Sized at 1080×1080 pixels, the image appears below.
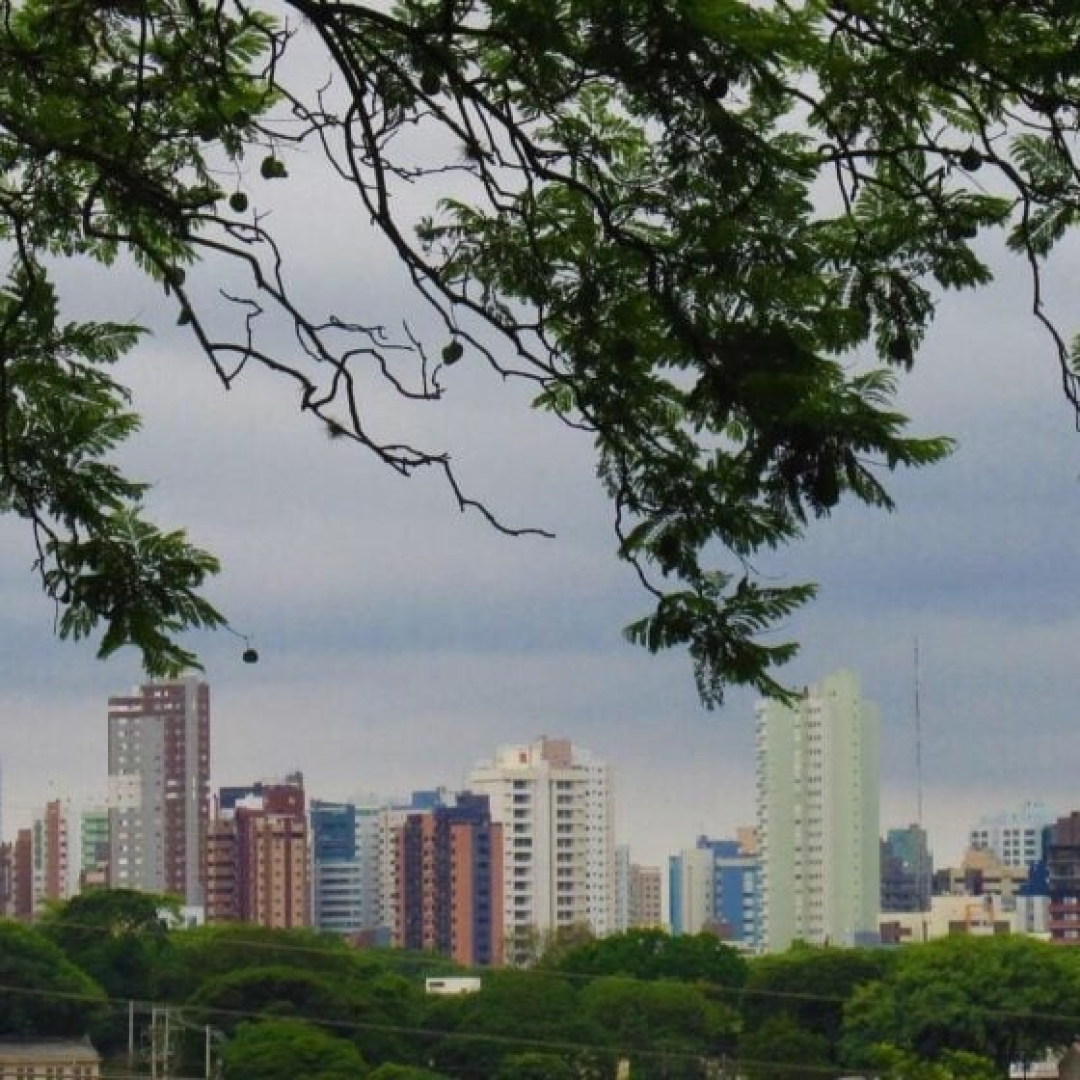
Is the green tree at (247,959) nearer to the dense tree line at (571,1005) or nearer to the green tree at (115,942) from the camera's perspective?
the dense tree line at (571,1005)

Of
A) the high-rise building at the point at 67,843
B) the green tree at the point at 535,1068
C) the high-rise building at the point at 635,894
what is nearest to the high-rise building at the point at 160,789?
the high-rise building at the point at 67,843

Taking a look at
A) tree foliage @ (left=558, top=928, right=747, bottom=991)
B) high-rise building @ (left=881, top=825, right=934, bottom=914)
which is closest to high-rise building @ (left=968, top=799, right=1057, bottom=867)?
high-rise building @ (left=881, top=825, right=934, bottom=914)

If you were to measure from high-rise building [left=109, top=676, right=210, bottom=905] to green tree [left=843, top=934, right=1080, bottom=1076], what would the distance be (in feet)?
164

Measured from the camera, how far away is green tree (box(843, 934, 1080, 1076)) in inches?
2318

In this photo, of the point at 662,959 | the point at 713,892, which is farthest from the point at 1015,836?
the point at 662,959

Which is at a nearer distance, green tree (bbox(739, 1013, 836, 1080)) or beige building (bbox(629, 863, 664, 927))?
green tree (bbox(739, 1013, 836, 1080))

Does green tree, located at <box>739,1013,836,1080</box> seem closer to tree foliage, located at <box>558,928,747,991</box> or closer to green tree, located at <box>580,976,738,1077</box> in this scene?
green tree, located at <box>580,976,738,1077</box>

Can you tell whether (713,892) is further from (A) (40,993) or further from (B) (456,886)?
(A) (40,993)

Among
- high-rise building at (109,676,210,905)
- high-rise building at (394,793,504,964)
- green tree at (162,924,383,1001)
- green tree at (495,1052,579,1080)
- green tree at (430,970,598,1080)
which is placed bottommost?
green tree at (495,1052,579,1080)

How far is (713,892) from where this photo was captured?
135 meters

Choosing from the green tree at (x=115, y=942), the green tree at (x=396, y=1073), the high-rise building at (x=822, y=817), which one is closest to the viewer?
the green tree at (x=396, y=1073)

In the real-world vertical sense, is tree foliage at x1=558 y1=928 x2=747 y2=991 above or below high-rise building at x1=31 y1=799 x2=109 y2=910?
below

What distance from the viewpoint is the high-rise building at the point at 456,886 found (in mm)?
102438

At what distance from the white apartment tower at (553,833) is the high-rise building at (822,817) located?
5772mm
